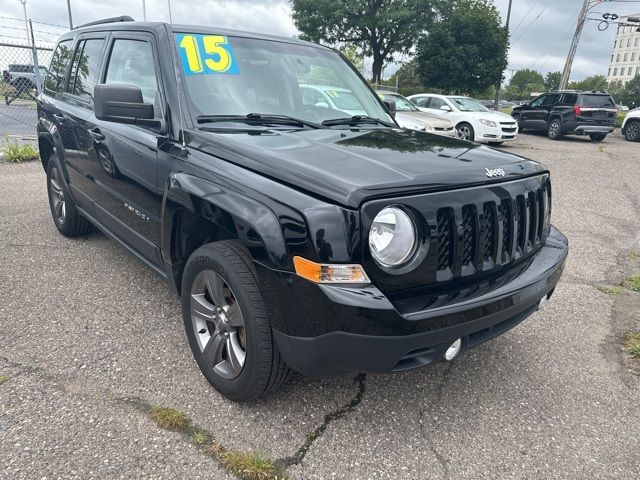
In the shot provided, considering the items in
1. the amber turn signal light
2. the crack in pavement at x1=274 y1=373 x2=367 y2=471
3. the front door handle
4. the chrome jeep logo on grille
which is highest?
the front door handle

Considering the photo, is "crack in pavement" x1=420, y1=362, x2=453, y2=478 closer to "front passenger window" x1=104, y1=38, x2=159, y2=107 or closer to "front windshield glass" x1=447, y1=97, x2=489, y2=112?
"front passenger window" x1=104, y1=38, x2=159, y2=107

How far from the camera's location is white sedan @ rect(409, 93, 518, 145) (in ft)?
44.5

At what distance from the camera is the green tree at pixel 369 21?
2874cm

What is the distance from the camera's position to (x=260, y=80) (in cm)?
301

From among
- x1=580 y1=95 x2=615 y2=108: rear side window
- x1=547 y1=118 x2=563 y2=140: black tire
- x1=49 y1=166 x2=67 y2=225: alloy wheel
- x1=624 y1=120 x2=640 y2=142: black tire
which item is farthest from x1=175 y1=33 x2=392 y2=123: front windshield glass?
x1=624 y1=120 x2=640 y2=142: black tire

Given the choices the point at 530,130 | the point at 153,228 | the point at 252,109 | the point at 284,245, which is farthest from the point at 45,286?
the point at 530,130

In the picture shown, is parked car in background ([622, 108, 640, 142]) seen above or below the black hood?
below

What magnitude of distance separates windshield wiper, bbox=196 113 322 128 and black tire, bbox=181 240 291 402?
2.59 ft

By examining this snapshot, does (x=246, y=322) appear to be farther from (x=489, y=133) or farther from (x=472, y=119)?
(x=489, y=133)

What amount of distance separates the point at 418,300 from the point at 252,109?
61.3 inches

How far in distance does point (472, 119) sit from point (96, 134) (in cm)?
1189

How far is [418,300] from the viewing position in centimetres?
198

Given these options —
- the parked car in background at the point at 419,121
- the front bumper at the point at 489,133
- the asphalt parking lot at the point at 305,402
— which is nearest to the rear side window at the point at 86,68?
the asphalt parking lot at the point at 305,402

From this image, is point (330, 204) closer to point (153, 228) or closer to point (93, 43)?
point (153, 228)
